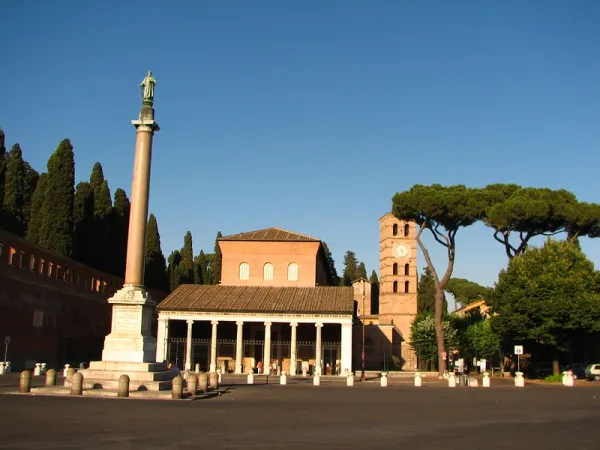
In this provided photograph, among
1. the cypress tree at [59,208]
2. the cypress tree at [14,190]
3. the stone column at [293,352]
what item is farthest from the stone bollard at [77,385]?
the cypress tree at [14,190]

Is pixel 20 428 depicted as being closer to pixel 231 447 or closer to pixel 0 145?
pixel 231 447

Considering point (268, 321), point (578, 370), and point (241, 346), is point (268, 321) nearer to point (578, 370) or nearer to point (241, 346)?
point (241, 346)

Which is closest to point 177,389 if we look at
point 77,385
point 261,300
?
point 77,385

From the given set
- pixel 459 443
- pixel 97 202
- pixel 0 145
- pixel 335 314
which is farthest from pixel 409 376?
pixel 459 443

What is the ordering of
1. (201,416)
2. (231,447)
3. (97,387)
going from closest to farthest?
(231,447) < (201,416) < (97,387)

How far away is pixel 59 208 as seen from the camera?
45.8 m

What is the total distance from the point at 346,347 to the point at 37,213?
24.3 meters

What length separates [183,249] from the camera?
79.1m

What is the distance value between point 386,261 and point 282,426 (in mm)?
48978

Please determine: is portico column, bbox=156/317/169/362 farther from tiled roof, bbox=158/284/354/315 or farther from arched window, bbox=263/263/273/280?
arched window, bbox=263/263/273/280

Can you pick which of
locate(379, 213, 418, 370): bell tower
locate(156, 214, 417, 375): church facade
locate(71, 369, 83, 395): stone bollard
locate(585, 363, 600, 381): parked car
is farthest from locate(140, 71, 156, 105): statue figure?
locate(379, 213, 418, 370): bell tower

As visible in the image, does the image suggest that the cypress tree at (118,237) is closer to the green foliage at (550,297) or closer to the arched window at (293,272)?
the arched window at (293,272)

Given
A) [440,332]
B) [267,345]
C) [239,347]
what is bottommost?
[239,347]

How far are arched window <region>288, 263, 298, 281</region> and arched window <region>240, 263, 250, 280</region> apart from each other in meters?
3.32
